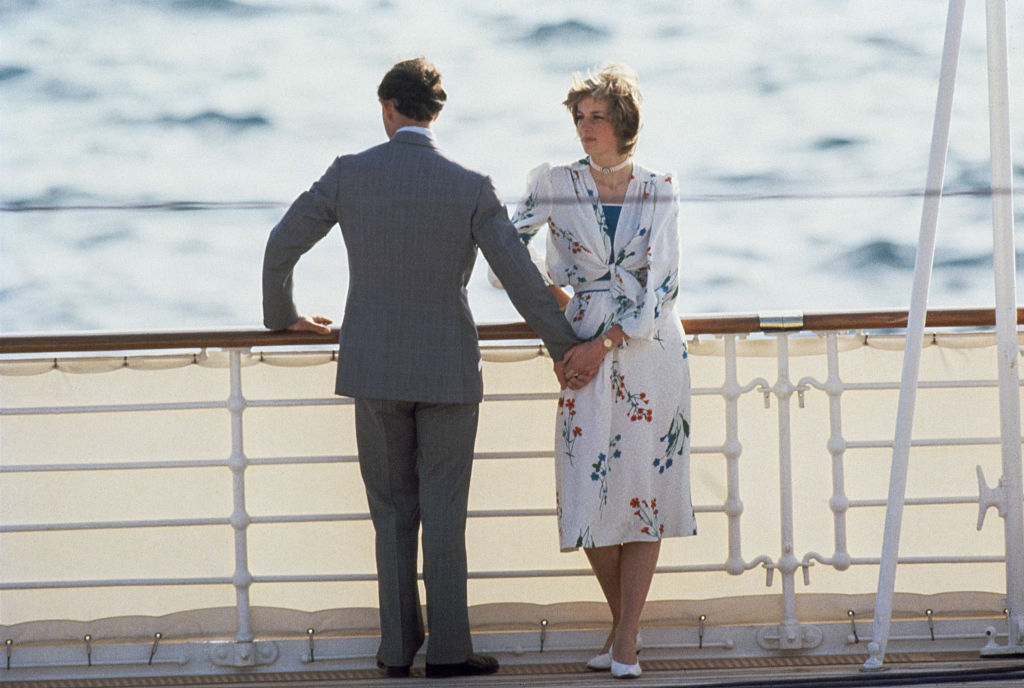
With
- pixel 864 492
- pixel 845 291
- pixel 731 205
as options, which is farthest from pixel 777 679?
pixel 845 291

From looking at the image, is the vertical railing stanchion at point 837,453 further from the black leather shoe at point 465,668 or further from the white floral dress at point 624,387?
the black leather shoe at point 465,668

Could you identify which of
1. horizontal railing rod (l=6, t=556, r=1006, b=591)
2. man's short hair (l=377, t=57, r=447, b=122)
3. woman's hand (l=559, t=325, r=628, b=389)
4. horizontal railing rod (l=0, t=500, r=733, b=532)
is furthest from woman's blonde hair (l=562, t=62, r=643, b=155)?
horizontal railing rod (l=6, t=556, r=1006, b=591)

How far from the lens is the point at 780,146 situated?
12281mm

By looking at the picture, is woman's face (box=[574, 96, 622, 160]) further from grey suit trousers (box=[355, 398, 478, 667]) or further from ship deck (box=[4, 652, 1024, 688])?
ship deck (box=[4, 652, 1024, 688])

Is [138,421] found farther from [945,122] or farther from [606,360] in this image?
[945,122]

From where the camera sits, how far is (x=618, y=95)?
7.67ft

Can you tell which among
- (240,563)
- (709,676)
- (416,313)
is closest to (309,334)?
(416,313)

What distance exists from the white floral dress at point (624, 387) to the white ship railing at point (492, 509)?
0.62 ft

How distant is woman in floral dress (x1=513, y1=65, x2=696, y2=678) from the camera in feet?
7.79

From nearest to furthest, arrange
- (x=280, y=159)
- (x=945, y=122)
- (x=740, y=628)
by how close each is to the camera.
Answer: (x=945, y=122) < (x=740, y=628) < (x=280, y=159)

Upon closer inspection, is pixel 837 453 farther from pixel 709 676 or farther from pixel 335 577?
pixel 335 577

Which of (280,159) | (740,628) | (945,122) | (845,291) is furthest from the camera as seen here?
(845,291)

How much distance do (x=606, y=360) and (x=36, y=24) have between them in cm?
945

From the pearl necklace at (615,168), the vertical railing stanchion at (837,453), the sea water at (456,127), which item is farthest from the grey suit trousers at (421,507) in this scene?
the sea water at (456,127)
